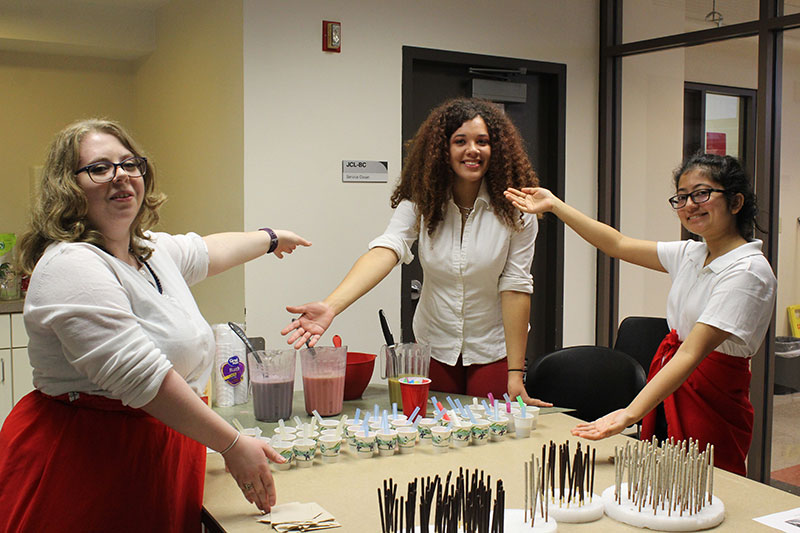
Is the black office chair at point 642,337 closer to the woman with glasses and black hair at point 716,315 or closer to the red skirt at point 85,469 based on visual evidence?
the woman with glasses and black hair at point 716,315

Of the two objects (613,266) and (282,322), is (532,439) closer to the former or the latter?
(282,322)

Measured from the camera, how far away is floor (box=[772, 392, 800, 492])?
3.76 m

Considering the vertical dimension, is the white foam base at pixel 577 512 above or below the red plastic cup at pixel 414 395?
below

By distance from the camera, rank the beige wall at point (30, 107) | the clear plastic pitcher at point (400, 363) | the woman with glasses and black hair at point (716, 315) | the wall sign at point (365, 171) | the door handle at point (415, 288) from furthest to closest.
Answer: the beige wall at point (30, 107), the door handle at point (415, 288), the wall sign at point (365, 171), the clear plastic pitcher at point (400, 363), the woman with glasses and black hair at point (716, 315)

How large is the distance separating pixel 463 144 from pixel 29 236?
1.46 m

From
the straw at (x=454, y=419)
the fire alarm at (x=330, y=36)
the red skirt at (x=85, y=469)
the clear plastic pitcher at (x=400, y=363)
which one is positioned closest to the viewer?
the red skirt at (x=85, y=469)

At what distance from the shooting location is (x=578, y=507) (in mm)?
1544

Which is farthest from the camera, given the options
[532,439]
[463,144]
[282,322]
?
[282,322]

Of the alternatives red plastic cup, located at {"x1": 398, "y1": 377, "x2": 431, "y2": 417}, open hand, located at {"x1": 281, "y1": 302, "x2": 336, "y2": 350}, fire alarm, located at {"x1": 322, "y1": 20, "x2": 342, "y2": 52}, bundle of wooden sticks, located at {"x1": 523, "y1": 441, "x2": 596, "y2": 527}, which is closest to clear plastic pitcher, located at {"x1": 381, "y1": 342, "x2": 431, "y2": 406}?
red plastic cup, located at {"x1": 398, "y1": 377, "x2": 431, "y2": 417}

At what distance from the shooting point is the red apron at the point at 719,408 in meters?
2.23

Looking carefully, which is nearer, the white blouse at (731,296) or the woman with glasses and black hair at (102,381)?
the woman with glasses and black hair at (102,381)

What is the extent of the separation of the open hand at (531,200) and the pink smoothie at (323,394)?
2.73 feet

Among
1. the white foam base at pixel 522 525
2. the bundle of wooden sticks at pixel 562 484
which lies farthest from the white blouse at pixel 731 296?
the white foam base at pixel 522 525

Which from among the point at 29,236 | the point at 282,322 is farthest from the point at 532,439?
the point at 282,322
